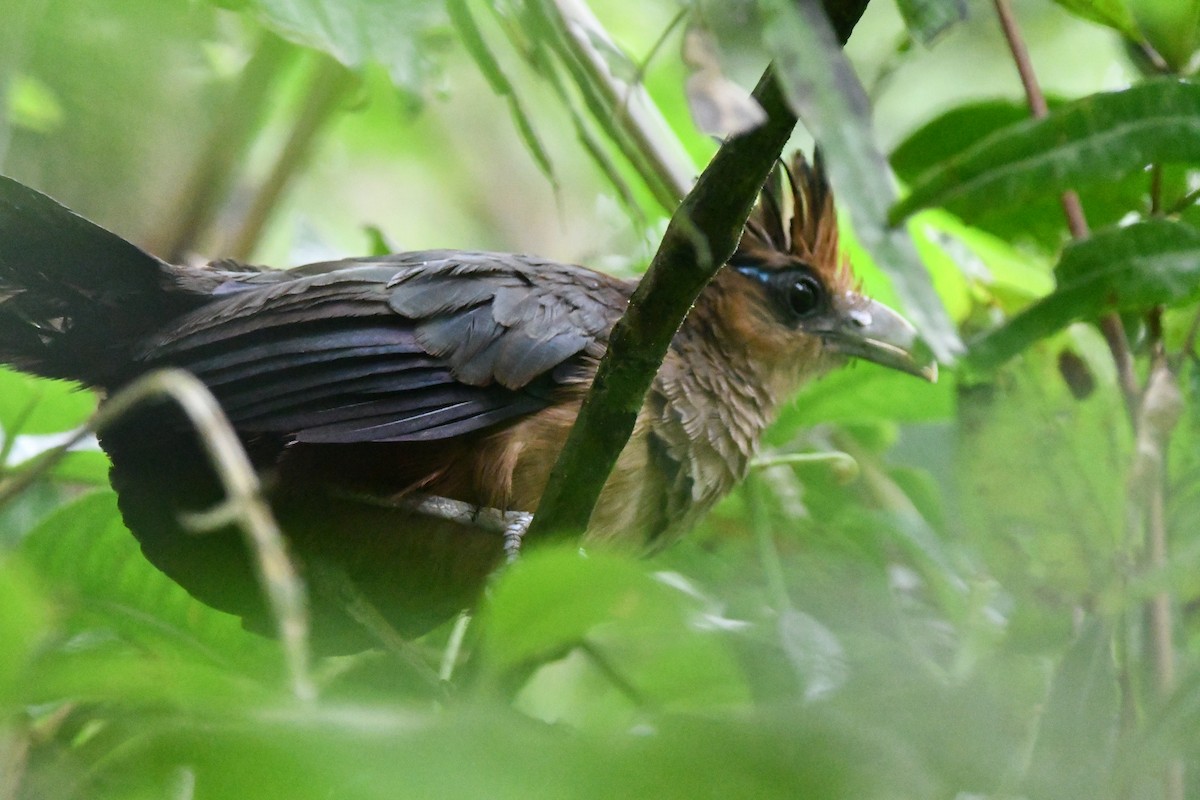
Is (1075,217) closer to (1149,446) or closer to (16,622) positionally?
(1149,446)

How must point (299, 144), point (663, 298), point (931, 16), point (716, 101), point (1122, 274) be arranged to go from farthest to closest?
point (299, 144)
point (1122, 274)
point (663, 298)
point (716, 101)
point (931, 16)

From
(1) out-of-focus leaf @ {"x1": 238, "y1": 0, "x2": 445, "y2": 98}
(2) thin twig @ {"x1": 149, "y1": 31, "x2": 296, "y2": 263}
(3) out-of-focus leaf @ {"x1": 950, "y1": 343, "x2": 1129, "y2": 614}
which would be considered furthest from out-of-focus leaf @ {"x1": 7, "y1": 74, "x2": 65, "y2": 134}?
(3) out-of-focus leaf @ {"x1": 950, "y1": 343, "x2": 1129, "y2": 614}

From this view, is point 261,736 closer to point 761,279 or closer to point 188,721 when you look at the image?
point 188,721

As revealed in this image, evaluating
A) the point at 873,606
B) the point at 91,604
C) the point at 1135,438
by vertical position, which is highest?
the point at 1135,438

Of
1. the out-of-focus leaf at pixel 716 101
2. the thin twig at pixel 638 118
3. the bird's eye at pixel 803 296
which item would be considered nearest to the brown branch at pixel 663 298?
the out-of-focus leaf at pixel 716 101

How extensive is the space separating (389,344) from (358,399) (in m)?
0.15

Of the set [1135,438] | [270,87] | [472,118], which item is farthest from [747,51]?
Result: [472,118]

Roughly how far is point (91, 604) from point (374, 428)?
0.64m

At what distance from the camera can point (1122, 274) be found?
182cm

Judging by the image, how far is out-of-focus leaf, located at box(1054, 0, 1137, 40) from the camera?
2039 millimetres

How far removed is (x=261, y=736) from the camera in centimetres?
78

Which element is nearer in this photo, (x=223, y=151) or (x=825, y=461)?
(x=825, y=461)

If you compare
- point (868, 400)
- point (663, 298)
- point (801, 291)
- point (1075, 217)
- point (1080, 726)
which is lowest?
point (1080, 726)

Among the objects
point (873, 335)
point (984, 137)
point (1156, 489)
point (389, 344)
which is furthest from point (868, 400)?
point (389, 344)
